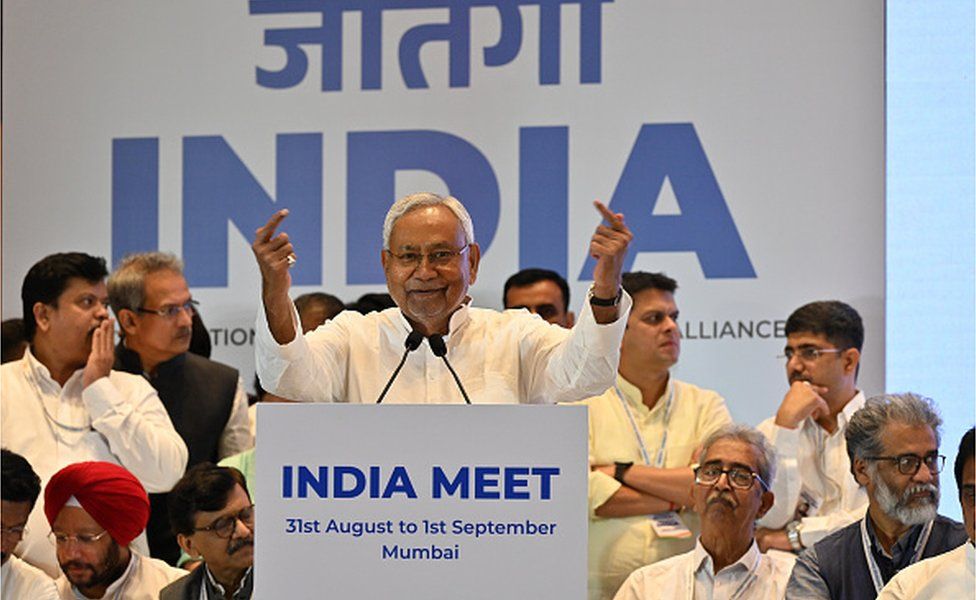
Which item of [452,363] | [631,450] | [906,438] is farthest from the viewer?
[631,450]

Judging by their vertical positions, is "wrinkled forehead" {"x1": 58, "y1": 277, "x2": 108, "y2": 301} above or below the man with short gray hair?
above

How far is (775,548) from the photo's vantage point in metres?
4.27

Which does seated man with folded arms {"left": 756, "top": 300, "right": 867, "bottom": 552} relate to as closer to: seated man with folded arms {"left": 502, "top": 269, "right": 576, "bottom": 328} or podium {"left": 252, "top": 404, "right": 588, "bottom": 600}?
seated man with folded arms {"left": 502, "top": 269, "right": 576, "bottom": 328}

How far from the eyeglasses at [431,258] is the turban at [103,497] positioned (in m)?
1.53

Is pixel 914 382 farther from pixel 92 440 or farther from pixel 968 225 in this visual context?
pixel 92 440

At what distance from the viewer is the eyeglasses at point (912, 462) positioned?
12.7 ft

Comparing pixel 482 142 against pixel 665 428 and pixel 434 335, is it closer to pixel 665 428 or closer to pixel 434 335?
pixel 665 428

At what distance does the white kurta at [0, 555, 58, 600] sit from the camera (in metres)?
3.91

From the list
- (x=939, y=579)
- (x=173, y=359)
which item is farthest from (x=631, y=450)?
(x=173, y=359)

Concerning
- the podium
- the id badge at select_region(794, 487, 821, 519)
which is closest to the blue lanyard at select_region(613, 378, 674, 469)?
the id badge at select_region(794, 487, 821, 519)

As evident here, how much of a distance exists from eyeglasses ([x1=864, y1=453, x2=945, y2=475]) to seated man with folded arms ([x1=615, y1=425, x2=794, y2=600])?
311 mm

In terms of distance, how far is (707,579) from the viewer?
12.8 ft

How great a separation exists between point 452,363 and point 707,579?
1.19 m

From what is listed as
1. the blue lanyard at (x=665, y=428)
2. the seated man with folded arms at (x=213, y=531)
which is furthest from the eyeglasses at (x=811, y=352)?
the seated man with folded arms at (x=213, y=531)
